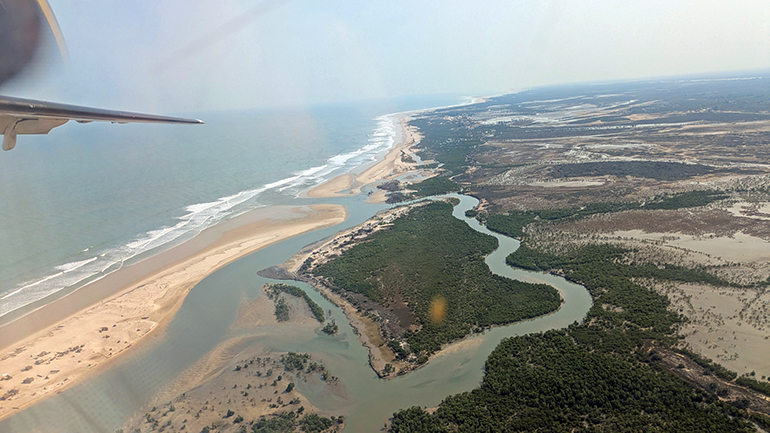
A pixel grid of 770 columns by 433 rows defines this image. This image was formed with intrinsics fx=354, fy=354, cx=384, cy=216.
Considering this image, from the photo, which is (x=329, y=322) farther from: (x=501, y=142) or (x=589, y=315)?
(x=501, y=142)

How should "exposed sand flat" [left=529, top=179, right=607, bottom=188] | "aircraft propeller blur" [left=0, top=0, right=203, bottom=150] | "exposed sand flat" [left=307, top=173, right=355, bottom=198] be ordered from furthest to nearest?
"exposed sand flat" [left=307, top=173, right=355, bottom=198]
"exposed sand flat" [left=529, top=179, right=607, bottom=188]
"aircraft propeller blur" [left=0, top=0, right=203, bottom=150]

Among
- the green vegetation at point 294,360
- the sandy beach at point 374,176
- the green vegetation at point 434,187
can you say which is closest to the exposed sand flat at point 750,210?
the green vegetation at point 434,187

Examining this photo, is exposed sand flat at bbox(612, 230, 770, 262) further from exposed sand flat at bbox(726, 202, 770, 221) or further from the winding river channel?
the winding river channel

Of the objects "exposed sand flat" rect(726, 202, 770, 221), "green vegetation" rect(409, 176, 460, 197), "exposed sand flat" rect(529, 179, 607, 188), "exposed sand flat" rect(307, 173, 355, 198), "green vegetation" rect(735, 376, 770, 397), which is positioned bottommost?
"green vegetation" rect(735, 376, 770, 397)

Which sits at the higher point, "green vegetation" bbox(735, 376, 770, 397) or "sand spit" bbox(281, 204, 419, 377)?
"sand spit" bbox(281, 204, 419, 377)

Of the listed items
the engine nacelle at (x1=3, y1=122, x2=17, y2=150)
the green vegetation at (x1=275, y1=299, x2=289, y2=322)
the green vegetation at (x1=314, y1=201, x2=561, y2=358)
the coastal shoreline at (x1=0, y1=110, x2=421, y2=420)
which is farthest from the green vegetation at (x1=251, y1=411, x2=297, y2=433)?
the engine nacelle at (x1=3, y1=122, x2=17, y2=150)

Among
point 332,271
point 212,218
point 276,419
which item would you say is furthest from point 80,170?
point 276,419

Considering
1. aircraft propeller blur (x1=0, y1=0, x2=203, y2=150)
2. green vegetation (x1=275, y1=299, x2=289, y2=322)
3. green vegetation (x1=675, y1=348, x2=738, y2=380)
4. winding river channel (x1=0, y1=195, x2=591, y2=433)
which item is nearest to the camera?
aircraft propeller blur (x1=0, y1=0, x2=203, y2=150)
